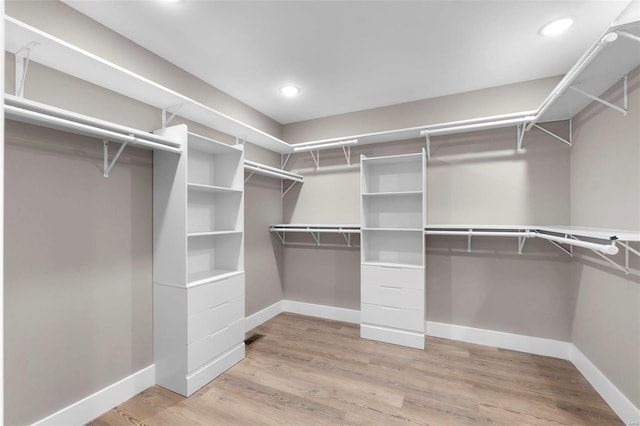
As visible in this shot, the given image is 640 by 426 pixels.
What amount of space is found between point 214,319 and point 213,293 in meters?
0.22

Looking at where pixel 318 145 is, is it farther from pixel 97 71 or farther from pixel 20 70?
pixel 20 70

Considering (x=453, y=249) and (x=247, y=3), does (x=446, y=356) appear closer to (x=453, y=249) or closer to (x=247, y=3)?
(x=453, y=249)

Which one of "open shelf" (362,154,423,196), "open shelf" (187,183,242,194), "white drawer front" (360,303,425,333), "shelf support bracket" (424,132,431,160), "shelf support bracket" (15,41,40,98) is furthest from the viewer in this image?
"open shelf" (362,154,423,196)

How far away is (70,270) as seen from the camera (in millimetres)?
1859

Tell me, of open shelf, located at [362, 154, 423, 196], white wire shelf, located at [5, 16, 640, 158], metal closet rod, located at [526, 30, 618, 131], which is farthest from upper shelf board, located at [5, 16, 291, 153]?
metal closet rod, located at [526, 30, 618, 131]

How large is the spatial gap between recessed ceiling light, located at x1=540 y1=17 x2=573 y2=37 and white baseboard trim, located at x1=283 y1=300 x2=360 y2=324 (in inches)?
123

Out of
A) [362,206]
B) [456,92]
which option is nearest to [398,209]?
[362,206]

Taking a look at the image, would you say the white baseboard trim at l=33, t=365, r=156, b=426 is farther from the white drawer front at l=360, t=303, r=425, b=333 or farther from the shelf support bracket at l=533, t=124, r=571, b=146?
the shelf support bracket at l=533, t=124, r=571, b=146

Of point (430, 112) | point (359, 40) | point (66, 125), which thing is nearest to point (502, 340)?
point (430, 112)

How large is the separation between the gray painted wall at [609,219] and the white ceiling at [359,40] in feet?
2.15

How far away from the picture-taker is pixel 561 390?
2.20 metres

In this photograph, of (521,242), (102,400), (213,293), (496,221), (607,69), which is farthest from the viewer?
(496,221)

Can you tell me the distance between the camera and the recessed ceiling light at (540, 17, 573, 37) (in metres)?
2.02

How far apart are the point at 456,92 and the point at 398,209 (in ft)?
4.52
